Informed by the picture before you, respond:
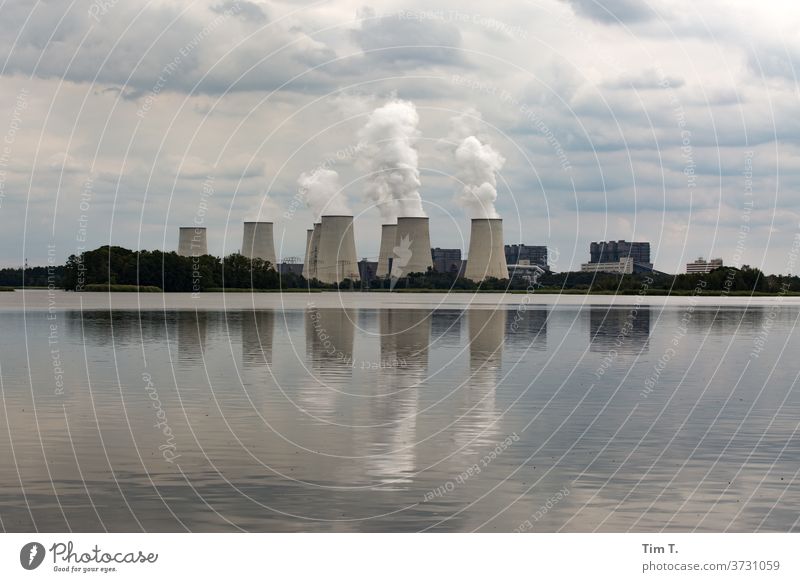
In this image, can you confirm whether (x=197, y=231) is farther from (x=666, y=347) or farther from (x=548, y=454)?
(x=548, y=454)

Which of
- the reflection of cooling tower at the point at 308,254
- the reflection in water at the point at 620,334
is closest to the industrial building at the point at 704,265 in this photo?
the reflection of cooling tower at the point at 308,254

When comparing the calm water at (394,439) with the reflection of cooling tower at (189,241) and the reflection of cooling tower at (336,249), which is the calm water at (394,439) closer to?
the reflection of cooling tower at (336,249)

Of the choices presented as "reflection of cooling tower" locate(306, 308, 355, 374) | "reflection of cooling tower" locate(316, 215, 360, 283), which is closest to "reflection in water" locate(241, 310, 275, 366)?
"reflection of cooling tower" locate(306, 308, 355, 374)

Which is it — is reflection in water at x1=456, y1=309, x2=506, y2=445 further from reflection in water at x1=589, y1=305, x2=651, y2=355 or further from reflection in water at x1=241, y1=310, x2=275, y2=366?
reflection in water at x1=241, y1=310, x2=275, y2=366

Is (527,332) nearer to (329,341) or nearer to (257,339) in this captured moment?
(329,341)

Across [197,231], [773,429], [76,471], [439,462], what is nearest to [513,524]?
[439,462]
